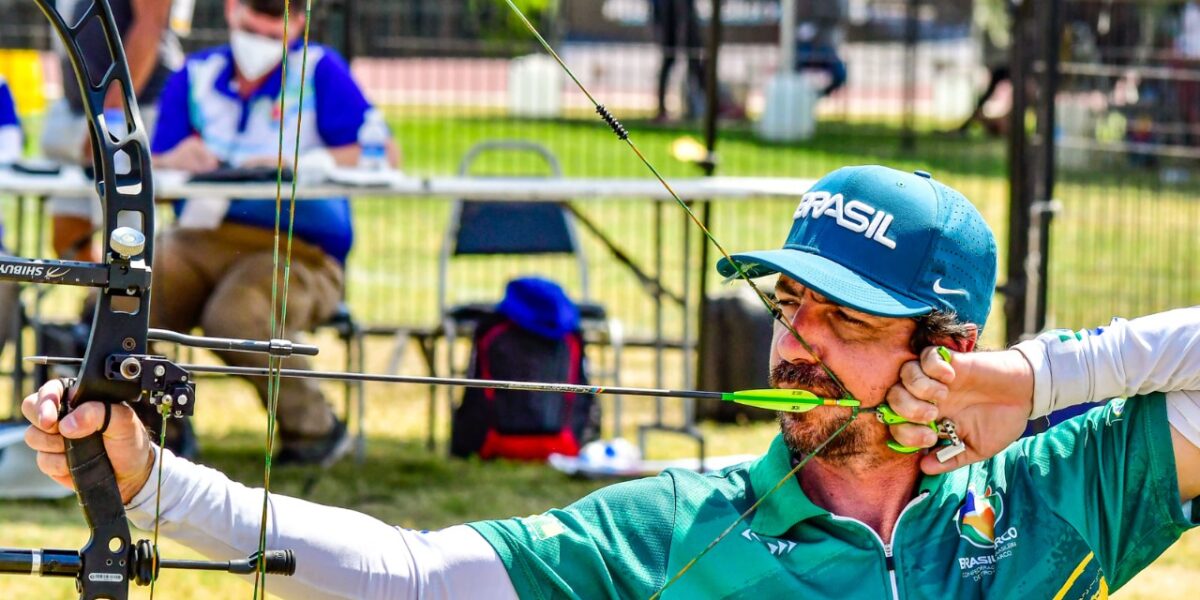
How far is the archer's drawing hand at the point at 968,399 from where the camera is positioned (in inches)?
96.9

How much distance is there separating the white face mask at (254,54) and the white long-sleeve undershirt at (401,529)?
3.66 metres

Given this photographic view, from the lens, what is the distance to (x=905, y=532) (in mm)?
2512

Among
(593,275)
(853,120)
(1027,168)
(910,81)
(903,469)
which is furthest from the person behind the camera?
(853,120)

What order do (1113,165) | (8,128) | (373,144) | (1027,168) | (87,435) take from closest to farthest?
(87,435)
(373,144)
(8,128)
(1027,168)
(1113,165)

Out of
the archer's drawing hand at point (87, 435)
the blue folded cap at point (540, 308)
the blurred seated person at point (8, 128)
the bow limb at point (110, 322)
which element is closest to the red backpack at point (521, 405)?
the blue folded cap at point (540, 308)

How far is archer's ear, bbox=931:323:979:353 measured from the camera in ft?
8.30

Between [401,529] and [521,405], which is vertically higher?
Answer: [401,529]

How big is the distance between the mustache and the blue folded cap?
333 cm

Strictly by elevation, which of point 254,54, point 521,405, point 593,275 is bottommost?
point 521,405

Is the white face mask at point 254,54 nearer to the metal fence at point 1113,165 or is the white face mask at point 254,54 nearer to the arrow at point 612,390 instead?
the metal fence at point 1113,165

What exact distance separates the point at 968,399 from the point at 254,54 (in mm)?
3777

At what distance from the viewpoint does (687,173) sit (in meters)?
11.2

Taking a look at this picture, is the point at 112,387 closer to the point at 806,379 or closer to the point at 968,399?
the point at 806,379

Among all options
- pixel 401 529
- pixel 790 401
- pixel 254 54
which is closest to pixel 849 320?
pixel 790 401
